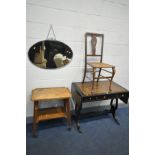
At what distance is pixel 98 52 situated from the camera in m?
2.80

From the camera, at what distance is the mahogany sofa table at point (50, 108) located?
2.15 meters

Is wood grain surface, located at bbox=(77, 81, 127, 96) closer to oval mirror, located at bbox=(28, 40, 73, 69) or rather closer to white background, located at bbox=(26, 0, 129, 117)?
white background, located at bbox=(26, 0, 129, 117)

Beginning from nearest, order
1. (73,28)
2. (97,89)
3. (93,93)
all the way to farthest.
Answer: (93,93), (97,89), (73,28)

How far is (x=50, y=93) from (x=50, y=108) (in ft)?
1.28

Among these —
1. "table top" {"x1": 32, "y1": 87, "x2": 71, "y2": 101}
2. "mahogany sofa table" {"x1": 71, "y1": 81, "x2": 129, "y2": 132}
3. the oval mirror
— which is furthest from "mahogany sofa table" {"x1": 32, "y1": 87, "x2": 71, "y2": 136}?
the oval mirror

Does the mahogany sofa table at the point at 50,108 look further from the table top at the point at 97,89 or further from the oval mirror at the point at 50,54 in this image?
the oval mirror at the point at 50,54

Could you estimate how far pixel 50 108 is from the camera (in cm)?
254
